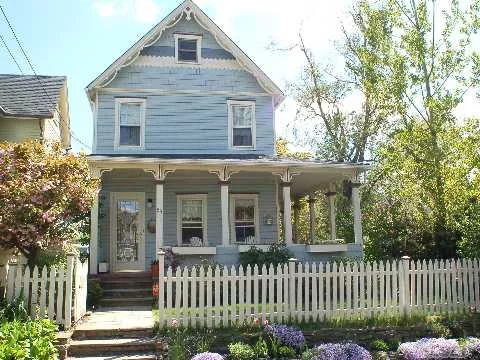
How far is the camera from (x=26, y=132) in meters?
18.6

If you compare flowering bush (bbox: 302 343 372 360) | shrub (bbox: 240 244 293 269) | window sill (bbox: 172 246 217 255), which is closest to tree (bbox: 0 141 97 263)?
window sill (bbox: 172 246 217 255)

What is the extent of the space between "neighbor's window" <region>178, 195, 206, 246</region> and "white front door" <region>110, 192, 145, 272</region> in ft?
4.16

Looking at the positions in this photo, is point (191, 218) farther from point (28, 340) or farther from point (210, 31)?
point (28, 340)

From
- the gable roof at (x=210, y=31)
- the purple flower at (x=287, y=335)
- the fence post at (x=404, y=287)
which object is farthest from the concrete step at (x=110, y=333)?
the gable roof at (x=210, y=31)

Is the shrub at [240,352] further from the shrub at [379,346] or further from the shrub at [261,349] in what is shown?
the shrub at [379,346]

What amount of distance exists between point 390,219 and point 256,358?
8.47m

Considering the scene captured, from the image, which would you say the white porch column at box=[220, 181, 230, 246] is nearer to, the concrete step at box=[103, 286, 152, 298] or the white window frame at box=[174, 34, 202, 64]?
the concrete step at box=[103, 286, 152, 298]

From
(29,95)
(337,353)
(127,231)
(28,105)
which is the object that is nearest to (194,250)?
(127,231)

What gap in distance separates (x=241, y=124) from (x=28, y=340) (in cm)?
1174

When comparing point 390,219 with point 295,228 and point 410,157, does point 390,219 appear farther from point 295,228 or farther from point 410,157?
point 295,228

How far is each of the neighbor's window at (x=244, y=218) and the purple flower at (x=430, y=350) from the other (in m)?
8.63

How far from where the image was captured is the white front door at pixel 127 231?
16.2m

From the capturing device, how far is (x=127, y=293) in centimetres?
1337

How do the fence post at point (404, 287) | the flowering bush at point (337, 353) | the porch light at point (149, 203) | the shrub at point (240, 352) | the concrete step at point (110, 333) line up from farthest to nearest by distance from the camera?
the porch light at point (149, 203)
the fence post at point (404, 287)
the concrete step at point (110, 333)
the shrub at point (240, 352)
the flowering bush at point (337, 353)
